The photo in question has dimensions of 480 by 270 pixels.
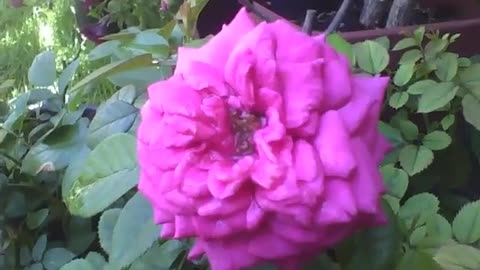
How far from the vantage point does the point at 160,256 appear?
0.51 m

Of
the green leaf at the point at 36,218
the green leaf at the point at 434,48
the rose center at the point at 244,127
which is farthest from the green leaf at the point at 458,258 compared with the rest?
the green leaf at the point at 36,218

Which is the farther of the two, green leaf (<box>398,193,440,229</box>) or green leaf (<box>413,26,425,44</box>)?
green leaf (<box>413,26,425,44</box>)

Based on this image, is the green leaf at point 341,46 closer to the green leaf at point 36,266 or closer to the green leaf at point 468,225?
the green leaf at point 468,225

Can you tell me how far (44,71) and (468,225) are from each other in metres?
0.37

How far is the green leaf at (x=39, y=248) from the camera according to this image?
643 mm

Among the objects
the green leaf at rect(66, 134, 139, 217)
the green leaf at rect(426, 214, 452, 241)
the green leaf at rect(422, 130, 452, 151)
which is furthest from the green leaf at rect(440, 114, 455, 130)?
the green leaf at rect(66, 134, 139, 217)

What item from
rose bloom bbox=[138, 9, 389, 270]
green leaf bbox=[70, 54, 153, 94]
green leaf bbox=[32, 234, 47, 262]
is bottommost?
green leaf bbox=[32, 234, 47, 262]

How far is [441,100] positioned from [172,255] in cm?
21

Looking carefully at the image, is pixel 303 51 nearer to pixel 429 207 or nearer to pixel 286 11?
pixel 429 207

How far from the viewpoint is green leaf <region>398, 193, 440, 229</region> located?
1.67ft

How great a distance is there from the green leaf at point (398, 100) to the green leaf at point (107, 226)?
0.67 ft

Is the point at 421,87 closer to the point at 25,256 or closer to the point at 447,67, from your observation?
the point at 447,67

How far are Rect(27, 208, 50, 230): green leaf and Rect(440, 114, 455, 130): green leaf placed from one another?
0.96 feet

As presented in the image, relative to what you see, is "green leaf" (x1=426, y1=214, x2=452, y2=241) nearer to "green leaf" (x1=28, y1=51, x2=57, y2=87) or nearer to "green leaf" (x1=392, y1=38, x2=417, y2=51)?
"green leaf" (x1=392, y1=38, x2=417, y2=51)
